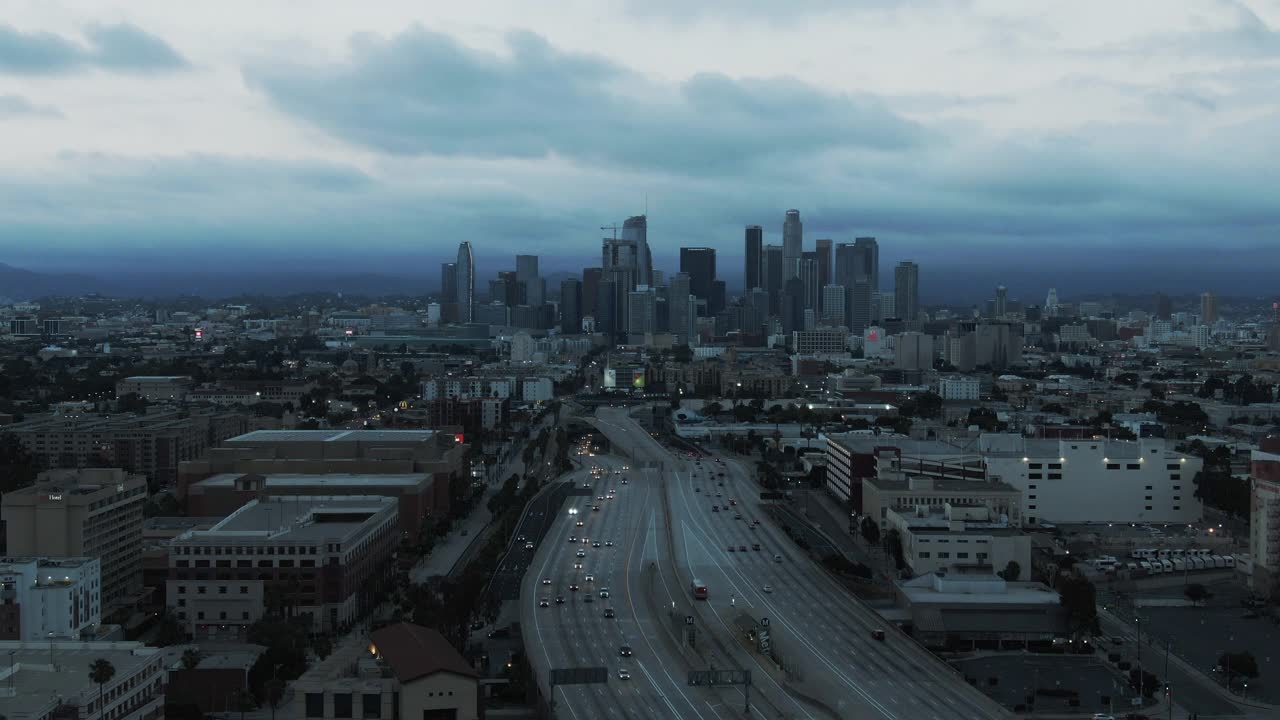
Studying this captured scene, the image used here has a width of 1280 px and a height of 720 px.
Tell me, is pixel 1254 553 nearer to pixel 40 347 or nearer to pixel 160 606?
pixel 160 606

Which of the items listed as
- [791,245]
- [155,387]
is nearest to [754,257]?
[791,245]

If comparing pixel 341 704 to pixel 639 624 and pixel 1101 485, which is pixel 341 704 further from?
pixel 1101 485

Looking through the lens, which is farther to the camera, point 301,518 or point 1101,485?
point 1101,485

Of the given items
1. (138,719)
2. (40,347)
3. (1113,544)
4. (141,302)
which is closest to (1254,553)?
(1113,544)

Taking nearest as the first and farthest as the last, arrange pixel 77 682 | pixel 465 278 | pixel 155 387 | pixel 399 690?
pixel 399 690 → pixel 77 682 → pixel 155 387 → pixel 465 278

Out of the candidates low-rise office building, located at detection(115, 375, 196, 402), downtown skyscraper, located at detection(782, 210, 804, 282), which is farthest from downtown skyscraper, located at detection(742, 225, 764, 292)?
low-rise office building, located at detection(115, 375, 196, 402)

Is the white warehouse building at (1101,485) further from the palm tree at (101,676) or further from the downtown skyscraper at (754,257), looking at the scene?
the downtown skyscraper at (754,257)

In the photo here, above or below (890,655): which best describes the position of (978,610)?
above
